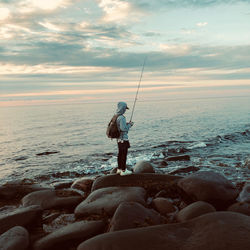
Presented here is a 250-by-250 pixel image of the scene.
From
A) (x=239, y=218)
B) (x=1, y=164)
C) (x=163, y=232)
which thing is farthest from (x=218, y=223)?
(x=1, y=164)

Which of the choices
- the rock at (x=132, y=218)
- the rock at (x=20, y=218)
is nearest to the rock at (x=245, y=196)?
the rock at (x=132, y=218)

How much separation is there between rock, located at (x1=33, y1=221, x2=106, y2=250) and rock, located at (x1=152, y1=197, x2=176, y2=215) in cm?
206

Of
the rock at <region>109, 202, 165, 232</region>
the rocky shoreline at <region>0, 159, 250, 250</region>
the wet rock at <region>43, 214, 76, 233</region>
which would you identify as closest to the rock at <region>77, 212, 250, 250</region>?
the rocky shoreline at <region>0, 159, 250, 250</region>

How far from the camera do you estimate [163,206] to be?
21.5 ft

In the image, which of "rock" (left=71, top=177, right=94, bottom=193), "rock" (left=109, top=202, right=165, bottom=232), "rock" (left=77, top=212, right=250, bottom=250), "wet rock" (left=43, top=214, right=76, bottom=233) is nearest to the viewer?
"rock" (left=77, top=212, right=250, bottom=250)

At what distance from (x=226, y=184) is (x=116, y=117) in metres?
4.27

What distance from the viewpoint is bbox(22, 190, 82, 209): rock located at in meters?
7.23

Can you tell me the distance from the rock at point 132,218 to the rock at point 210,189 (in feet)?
5.54

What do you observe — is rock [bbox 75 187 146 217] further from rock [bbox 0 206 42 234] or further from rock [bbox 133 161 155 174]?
rock [bbox 133 161 155 174]

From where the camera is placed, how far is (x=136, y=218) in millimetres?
5148

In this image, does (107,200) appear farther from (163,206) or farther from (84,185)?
(84,185)

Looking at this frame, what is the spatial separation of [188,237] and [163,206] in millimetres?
2375

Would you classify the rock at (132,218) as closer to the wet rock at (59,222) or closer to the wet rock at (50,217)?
the wet rock at (59,222)

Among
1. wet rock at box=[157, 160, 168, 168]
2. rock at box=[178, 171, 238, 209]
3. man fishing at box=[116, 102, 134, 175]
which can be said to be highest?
man fishing at box=[116, 102, 134, 175]
